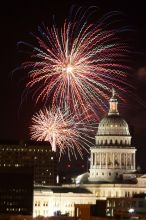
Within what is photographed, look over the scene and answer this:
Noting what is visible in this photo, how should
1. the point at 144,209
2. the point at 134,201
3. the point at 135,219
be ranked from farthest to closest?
the point at 134,201
the point at 144,209
the point at 135,219

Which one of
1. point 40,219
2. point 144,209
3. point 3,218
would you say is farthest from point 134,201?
point 40,219

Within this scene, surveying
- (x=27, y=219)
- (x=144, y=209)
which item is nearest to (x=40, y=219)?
Answer: (x=27, y=219)

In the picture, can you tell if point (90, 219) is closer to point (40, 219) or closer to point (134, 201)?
point (40, 219)

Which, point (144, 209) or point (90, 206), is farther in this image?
point (144, 209)

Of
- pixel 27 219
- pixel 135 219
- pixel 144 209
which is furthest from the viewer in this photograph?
pixel 144 209

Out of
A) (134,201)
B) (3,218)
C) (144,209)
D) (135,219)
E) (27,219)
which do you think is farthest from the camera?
(134,201)

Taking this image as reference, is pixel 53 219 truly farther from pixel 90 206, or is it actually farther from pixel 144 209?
pixel 144 209

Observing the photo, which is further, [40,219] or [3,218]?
[3,218]

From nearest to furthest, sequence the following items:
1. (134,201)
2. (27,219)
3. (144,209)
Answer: (27,219)
(144,209)
(134,201)
